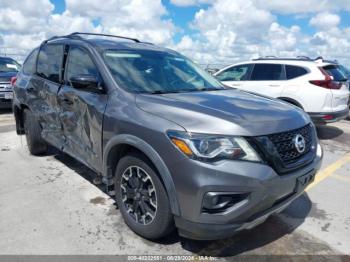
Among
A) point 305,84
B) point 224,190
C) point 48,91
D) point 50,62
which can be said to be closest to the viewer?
point 224,190

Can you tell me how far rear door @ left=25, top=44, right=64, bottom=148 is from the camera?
448cm

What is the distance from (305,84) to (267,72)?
111 centimetres

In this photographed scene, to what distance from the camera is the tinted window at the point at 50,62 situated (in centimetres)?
451

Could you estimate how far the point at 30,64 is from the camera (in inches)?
219

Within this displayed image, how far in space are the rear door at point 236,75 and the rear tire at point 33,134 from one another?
5.03 metres

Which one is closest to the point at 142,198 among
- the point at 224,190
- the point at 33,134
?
the point at 224,190

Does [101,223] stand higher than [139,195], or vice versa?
[139,195]

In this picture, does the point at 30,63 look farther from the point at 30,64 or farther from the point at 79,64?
the point at 79,64

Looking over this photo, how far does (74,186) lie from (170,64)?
1.99 m

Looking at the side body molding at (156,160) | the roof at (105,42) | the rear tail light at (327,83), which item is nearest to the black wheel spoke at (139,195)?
the side body molding at (156,160)

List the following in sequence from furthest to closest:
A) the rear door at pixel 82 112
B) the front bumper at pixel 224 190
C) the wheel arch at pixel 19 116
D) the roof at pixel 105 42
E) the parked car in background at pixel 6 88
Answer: the parked car in background at pixel 6 88, the wheel arch at pixel 19 116, the roof at pixel 105 42, the rear door at pixel 82 112, the front bumper at pixel 224 190

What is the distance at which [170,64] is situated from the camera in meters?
4.16

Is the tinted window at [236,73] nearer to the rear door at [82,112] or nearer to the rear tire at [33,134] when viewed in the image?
the rear tire at [33,134]

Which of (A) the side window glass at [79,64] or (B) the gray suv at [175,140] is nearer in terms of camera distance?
(B) the gray suv at [175,140]
